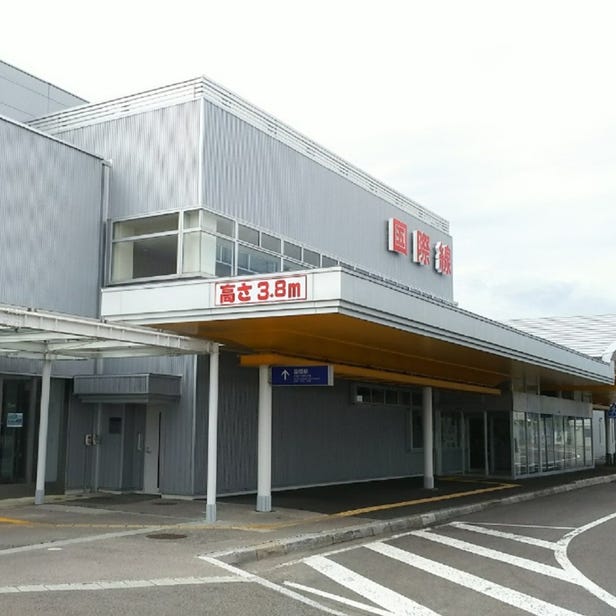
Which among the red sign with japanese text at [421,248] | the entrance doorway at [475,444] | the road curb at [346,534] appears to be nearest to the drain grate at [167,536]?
the road curb at [346,534]

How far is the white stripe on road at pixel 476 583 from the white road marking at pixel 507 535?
245 cm

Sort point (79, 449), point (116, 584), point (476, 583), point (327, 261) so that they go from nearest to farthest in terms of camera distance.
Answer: point (116, 584)
point (476, 583)
point (79, 449)
point (327, 261)

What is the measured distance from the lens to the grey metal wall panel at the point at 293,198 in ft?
61.5

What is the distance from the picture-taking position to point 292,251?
839 inches

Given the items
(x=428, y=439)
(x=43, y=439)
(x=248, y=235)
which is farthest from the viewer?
(x=428, y=439)

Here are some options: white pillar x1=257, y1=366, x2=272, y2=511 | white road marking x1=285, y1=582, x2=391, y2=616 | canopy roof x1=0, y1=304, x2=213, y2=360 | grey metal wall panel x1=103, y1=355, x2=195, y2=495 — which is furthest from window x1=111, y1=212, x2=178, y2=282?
white road marking x1=285, y1=582, x2=391, y2=616

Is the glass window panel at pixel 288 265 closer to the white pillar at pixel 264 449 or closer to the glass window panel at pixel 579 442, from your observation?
the white pillar at pixel 264 449

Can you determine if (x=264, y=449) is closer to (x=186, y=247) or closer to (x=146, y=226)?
(x=186, y=247)

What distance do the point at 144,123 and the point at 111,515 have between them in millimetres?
9582

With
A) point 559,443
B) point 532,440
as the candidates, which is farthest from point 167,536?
point 559,443

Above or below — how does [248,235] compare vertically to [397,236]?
below

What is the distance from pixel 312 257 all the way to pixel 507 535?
10598 millimetres

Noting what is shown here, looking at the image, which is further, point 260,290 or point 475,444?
point 475,444

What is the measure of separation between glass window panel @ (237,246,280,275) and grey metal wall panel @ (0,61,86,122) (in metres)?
7.18
